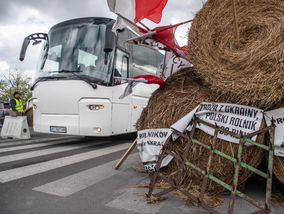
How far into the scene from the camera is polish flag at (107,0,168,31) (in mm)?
3543

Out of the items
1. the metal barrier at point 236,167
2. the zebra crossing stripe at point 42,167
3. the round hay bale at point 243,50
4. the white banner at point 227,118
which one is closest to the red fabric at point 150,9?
the round hay bale at point 243,50

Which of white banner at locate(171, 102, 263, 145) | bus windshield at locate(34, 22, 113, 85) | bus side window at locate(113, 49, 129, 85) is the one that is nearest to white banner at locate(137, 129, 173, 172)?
white banner at locate(171, 102, 263, 145)

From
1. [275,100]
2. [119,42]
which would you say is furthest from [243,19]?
[119,42]

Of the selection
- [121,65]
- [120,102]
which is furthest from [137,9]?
[120,102]

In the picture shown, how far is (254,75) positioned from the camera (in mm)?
2451

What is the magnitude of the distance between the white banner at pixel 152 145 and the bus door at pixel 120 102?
11.4 feet

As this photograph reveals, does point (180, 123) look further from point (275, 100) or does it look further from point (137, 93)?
point (137, 93)

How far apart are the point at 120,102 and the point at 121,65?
1132 millimetres

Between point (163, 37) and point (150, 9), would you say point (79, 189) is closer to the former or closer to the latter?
point (163, 37)

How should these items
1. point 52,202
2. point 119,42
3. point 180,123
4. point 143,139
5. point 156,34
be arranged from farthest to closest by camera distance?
1. point 119,42
2. point 156,34
3. point 143,139
4. point 180,123
5. point 52,202

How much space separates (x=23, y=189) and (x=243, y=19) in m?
3.59

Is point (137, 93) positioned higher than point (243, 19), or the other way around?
point (243, 19)

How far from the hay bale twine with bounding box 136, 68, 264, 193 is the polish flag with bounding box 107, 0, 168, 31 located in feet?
3.55

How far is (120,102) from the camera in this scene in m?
7.09
